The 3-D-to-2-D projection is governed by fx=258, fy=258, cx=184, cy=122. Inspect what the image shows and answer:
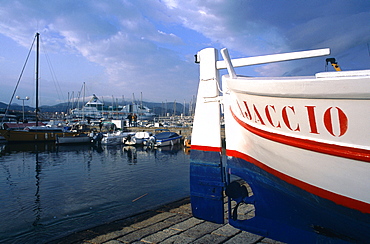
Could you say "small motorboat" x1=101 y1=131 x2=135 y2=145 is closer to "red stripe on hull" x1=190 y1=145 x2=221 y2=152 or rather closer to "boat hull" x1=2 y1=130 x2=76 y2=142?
"boat hull" x1=2 y1=130 x2=76 y2=142

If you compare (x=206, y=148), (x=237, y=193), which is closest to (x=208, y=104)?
(x=206, y=148)

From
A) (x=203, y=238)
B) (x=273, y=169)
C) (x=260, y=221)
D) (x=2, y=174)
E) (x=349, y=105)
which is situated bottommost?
(x=2, y=174)

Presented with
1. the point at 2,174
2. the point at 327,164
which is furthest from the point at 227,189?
the point at 2,174

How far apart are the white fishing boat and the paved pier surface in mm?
700

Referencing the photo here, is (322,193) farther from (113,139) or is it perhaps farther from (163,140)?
(113,139)

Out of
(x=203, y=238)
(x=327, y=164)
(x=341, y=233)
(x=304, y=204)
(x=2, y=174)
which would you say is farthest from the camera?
(x=2, y=174)

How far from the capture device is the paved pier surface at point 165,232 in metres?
4.93

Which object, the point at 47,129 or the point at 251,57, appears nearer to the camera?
the point at 251,57

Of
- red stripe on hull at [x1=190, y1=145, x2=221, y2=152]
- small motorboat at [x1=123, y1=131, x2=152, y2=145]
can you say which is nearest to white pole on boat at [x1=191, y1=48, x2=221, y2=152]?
red stripe on hull at [x1=190, y1=145, x2=221, y2=152]

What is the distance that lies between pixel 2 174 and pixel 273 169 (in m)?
17.0

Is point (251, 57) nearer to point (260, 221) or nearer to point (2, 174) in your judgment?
point (260, 221)

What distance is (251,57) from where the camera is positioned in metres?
4.16

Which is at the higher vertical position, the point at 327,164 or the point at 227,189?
the point at 327,164

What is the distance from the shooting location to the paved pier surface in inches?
194
